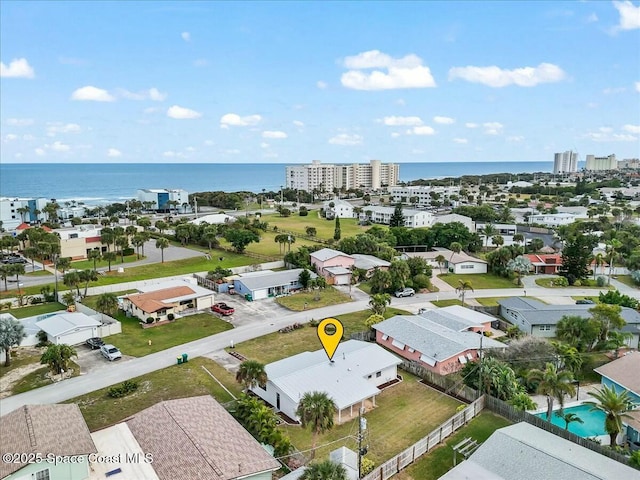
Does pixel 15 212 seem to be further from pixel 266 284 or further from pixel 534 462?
pixel 534 462

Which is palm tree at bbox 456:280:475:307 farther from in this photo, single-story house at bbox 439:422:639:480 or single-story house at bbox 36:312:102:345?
single-story house at bbox 36:312:102:345

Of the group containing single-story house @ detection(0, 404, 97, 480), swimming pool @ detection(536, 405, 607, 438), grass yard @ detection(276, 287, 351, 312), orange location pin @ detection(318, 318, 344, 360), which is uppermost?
orange location pin @ detection(318, 318, 344, 360)

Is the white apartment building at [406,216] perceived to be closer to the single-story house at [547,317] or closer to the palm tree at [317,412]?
the single-story house at [547,317]

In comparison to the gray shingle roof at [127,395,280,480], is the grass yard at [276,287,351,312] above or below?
below

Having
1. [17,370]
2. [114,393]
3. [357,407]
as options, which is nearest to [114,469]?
[114,393]

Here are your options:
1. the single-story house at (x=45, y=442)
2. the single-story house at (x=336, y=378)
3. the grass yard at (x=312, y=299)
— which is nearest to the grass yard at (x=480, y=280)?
the grass yard at (x=312, y=299)

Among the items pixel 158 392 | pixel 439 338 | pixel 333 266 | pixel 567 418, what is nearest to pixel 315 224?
pixel 333 266

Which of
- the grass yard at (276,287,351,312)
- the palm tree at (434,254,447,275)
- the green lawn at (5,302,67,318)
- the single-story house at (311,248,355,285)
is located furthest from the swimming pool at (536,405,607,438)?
the green lawn at (5,302,67,318)
